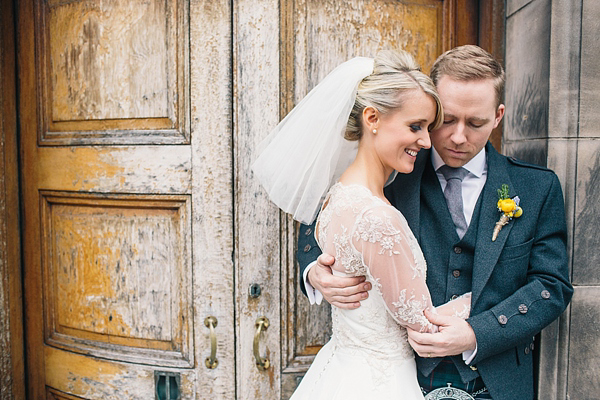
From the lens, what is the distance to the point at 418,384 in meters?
1.68

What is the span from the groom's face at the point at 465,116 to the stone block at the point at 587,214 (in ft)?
1.52

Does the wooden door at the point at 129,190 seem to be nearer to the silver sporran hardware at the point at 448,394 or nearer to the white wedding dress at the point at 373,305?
the white wedding dress at the point at 373,305

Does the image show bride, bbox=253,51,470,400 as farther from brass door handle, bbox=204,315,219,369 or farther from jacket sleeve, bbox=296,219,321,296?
brass door handle, bbox=204,315,219,369

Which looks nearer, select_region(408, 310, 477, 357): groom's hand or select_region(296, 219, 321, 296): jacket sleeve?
select_region(408, 310, 477, 357): groom's hand

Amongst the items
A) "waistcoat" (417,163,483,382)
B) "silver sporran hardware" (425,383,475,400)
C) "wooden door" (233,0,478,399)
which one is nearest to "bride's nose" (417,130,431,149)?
"waistcoat" (417,163,483,382)

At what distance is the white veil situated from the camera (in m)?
1.65

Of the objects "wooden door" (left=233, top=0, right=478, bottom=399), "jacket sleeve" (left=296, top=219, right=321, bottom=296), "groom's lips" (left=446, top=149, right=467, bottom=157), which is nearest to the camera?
"groom's lips" (left=446, top=149, right=467, bottom=157)

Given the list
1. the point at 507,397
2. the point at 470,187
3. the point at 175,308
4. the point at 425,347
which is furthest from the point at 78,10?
the point at 507,397

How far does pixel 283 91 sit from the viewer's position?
82.8 inches

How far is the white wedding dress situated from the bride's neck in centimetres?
4

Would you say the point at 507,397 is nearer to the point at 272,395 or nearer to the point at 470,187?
the point at 470,187

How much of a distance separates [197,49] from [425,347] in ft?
4.99

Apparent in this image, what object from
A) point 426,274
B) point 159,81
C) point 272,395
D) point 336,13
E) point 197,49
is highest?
point 336,13

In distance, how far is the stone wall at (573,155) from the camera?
1851mm
